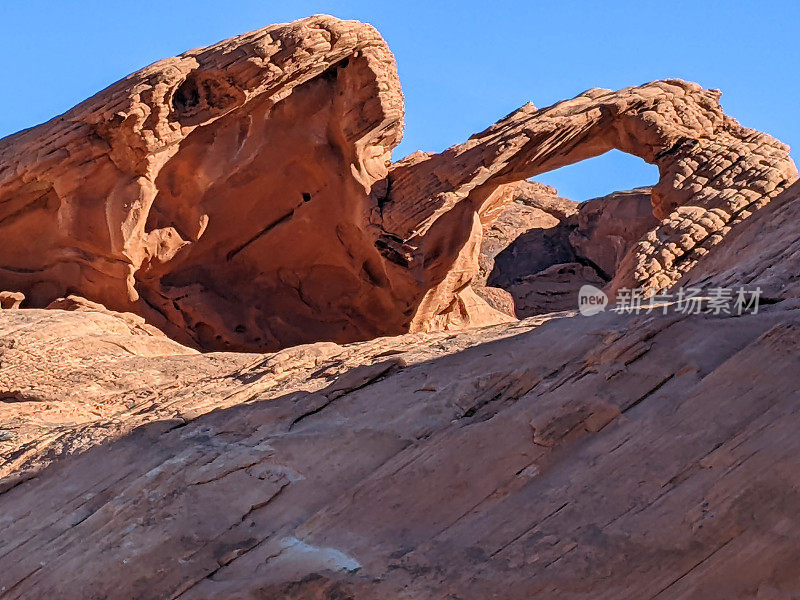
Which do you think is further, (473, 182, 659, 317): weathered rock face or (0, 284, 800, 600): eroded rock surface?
(473, 182, 659, 317): weathered rock face

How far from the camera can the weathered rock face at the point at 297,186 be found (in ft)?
30.8

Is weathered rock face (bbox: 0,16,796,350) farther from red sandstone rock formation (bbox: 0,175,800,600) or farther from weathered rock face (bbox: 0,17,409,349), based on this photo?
red sandstone rock formation (bbox: 0,175,800,600)

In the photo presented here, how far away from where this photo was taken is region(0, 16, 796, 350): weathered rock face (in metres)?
9.40

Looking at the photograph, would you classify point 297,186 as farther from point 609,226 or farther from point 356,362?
point 609,226

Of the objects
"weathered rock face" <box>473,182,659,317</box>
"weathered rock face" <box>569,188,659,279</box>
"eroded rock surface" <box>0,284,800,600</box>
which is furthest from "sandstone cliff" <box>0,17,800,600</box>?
"weathered rock face" <box>569,188,659,279</box>

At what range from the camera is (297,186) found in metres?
11.0

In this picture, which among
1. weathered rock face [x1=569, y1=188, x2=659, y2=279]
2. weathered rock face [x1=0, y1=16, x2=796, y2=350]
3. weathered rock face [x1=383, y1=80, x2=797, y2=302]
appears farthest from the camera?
weathered rock face [x1=569, y1=188, x2=659, y2=279]

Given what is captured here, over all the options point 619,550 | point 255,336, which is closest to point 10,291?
point 255,336

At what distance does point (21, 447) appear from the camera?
6266mm

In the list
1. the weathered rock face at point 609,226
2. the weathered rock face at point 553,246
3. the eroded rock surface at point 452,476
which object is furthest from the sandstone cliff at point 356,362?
the weathered rock face at point 609,226

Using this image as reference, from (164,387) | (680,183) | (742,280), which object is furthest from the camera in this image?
(680,183)

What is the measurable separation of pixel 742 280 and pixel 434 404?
225cm

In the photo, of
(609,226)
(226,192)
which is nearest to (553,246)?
(609,226)

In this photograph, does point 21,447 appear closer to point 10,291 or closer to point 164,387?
point 164,387
